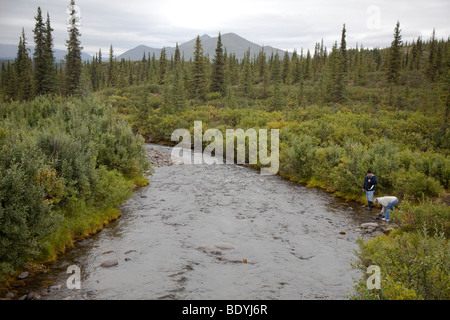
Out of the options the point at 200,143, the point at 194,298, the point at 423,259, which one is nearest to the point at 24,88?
the point at 200,143

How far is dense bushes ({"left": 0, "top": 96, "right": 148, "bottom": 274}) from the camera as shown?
365 inches

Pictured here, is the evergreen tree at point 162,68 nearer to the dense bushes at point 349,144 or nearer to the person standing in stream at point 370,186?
the dense bushes at point 349,144

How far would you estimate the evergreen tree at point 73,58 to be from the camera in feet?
197

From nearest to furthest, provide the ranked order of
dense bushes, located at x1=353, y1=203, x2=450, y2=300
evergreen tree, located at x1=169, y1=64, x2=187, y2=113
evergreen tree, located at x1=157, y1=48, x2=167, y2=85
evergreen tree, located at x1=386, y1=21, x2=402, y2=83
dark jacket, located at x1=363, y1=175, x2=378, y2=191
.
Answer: dense bushes, located at x1=353, y1=203, x2=450, y2=300 → dark jacket, located at x1=363, y1=175, x2=378, y2=191 → evergreen tree, located at x1=169, y1=64, x2=187, y2=113 → evergreen tree, located at x1=386, y1=21, x2=402, y2=83 → evergreen tree, located at x1=157, y1=48, x2=167, y2=85

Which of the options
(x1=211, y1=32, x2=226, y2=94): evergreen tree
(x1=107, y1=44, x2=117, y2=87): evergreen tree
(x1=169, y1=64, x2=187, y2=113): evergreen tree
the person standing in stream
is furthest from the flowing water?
(x1=107, y1=44, x2=117, y2=87): evergreen tree

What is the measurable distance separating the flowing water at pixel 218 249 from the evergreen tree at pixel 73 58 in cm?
4933

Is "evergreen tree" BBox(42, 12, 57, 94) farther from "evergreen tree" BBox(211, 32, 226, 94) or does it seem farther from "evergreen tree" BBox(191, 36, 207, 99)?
"evergreen tree" BBox(211, 32, 226, 94)

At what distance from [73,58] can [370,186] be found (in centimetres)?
6057

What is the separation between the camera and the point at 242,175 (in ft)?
85.4

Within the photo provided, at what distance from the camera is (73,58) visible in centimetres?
6028

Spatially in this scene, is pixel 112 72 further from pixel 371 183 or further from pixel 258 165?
pixel 371 183

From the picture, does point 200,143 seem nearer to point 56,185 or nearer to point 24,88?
point 56,185

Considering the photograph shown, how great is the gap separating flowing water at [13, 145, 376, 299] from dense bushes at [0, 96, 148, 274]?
92 cm
